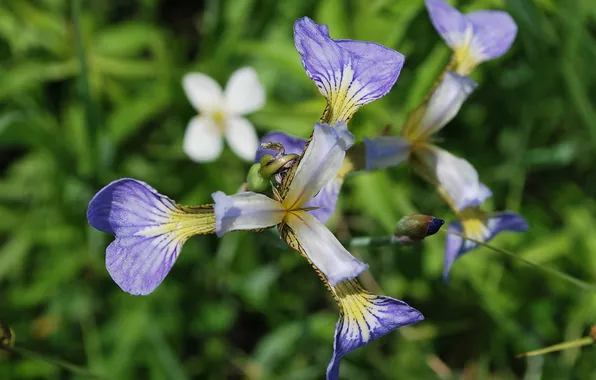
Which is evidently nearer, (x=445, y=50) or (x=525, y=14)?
(x=525, y=14)

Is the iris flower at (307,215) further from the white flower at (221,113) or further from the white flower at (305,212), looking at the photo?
the white flower at (221,113)

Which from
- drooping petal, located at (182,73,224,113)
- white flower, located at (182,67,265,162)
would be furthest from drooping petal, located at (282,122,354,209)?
drooping petal, located at (182,73,224,113)

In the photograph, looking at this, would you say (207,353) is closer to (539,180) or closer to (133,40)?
(133,40)

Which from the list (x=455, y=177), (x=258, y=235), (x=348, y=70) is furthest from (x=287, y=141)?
(x=258, y=235)

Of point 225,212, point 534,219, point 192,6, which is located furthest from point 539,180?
point 225,212

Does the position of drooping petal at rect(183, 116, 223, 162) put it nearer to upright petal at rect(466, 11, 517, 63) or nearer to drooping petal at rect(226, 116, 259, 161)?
drooping petal at rect(226, 116, 259, 161)

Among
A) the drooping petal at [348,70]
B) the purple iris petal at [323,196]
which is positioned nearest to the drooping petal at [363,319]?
the purple iris petal at [323,196]
